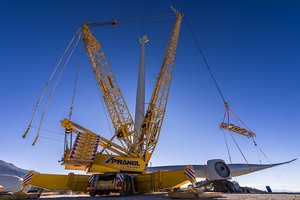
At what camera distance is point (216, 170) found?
939 inches

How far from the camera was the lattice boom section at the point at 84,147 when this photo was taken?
20.0m

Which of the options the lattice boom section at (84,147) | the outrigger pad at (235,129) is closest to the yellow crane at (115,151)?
the lattice boom section at (84,147)

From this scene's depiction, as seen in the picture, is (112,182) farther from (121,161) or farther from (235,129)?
(235,129)

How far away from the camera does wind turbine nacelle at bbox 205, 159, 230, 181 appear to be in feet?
77.3

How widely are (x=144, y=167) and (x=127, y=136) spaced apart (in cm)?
466

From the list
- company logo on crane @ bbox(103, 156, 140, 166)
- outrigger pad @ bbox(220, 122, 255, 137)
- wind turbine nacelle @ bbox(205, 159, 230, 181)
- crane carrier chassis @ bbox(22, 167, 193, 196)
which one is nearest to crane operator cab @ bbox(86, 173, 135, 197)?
crane carrier chassis @ bbox(22, 167, 193, 196)

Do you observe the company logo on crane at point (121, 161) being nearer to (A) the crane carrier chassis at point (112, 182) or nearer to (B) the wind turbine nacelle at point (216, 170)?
(A) the crane carrier chassis at point (112, 182)

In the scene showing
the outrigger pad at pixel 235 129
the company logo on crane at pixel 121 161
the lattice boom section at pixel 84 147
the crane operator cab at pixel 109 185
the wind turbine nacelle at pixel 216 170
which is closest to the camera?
the crane operator cab at pixel 109 185

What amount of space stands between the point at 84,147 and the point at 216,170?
1486 cm

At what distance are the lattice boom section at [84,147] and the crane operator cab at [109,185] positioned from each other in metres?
2.56

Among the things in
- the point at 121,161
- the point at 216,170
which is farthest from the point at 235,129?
the point at 121,161

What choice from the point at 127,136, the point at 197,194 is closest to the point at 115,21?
the point at 127,136

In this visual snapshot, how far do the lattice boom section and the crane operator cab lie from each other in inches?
101

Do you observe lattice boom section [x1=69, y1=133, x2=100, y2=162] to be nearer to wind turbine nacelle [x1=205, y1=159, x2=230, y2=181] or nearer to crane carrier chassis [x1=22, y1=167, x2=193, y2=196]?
crane carrier chassis [x1=22, y1=167, x2=193, y2=196]
